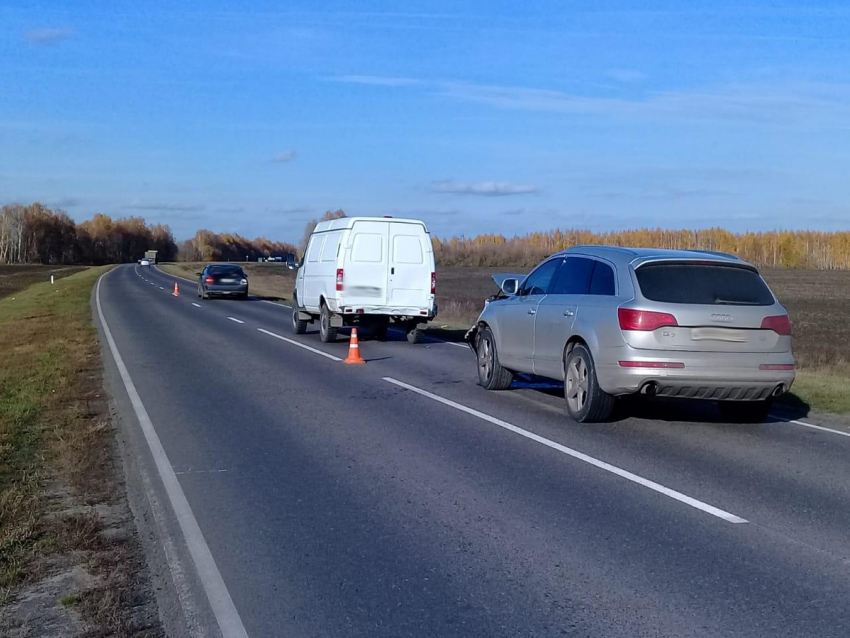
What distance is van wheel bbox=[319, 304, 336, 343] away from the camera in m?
19.7

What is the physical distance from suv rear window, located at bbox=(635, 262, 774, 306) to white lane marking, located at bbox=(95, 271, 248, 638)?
5.01 metres

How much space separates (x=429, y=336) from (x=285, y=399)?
1065 cm

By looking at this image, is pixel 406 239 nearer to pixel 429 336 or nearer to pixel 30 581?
pixel 429 336

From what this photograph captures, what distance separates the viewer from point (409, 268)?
19.5m

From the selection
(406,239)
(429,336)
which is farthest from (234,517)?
(429,336)

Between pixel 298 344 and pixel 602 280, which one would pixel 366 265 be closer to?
pixel 298 344

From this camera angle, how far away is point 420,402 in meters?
11.7

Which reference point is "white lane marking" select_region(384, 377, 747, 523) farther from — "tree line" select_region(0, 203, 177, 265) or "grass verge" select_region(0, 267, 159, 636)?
"tree line" select_region(0, 203, 177, 265)

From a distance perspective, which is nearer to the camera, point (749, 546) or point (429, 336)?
point (749, 546)

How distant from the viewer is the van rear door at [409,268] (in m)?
19.5

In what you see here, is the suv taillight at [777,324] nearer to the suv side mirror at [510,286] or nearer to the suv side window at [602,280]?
the suv side window at [602,280]

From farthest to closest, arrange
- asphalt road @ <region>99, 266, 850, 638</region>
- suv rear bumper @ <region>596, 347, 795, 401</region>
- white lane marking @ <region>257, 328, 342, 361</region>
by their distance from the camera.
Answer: white lane marking @ <region>257, 328, 342, 361</region>
suv rear bumper @ <region>596, 347, 795, 401</region>
asphalt road @ <region>99, 266, 850, 638</region>

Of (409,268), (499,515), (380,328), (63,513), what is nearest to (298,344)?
(380,328)

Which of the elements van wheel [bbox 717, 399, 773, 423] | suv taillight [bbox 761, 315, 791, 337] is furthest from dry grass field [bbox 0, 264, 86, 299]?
suv taillight [bbox 761, 315, 791, 337]
